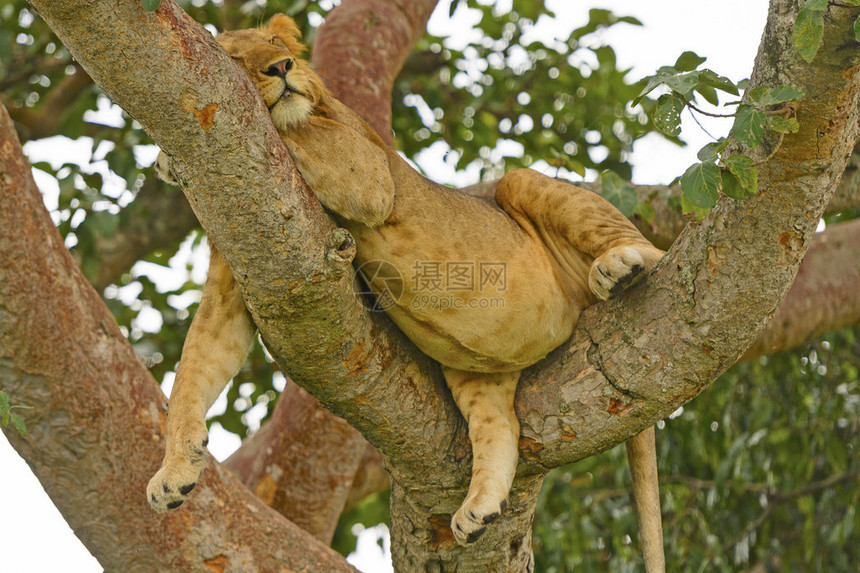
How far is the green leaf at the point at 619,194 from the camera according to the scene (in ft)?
10.7

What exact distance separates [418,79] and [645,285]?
3351 mm

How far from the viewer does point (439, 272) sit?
8.82 ft

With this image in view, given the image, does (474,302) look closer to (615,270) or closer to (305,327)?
(615,270)

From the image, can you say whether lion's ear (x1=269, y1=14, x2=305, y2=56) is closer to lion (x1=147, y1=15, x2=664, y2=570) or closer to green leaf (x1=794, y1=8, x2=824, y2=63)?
lion (x1=147, y1=15, x2=664, y2=570)

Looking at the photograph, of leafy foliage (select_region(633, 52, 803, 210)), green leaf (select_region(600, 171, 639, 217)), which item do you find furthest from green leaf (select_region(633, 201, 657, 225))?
leafy foliage (select_region(633, 52, 803, 210))

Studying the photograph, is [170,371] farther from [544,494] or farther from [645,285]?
[645,285]

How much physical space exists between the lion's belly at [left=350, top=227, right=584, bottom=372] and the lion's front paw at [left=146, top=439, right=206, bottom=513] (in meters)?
0.73

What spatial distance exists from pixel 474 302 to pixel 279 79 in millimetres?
861

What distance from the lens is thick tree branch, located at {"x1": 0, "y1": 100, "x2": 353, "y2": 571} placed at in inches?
112

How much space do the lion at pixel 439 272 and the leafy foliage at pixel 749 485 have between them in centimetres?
188

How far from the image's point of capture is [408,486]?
115 inches

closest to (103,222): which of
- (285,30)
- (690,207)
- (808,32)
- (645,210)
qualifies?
(285,30)

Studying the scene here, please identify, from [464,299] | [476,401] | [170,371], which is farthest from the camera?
[170,371]

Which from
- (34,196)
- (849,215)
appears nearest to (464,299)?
(34,196)
